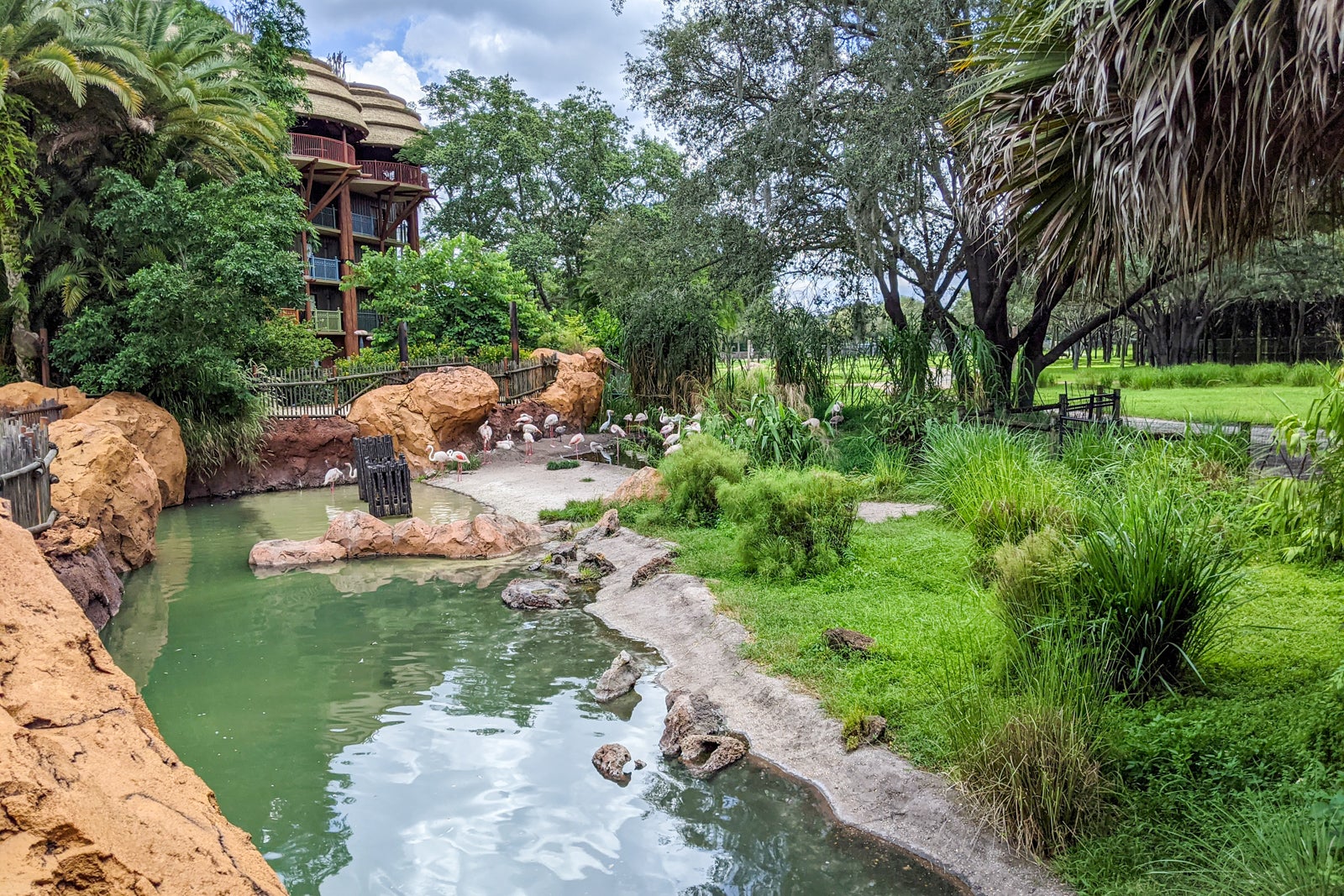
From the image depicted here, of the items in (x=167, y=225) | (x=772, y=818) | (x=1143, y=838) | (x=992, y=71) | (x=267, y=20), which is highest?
(x=267, y=20)

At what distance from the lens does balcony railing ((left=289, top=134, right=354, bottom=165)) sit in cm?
2858

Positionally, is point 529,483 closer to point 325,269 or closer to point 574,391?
point 574,391

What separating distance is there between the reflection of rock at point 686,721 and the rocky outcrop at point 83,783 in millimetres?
2993

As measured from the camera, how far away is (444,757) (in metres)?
5.75

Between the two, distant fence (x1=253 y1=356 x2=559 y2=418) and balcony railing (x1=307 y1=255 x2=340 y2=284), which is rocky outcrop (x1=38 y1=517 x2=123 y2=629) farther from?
balcony railing (x1=307 y1=255 x2=340 y2=284)

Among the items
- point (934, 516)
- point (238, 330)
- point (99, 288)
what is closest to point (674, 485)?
point (934, 516)

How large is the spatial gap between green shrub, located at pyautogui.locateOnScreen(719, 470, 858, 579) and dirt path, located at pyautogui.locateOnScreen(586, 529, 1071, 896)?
69 centimetres

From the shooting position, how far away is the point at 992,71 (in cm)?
507

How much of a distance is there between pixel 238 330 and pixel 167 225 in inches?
80.5

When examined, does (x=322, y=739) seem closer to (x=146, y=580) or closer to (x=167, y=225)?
(x=146, y=580)

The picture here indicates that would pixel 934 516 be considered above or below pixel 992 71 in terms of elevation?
below

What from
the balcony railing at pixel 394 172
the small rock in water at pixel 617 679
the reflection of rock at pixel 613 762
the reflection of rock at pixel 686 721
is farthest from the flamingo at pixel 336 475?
the balcony railing at pixel 394 172

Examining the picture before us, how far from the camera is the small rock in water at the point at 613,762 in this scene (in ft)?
17.8

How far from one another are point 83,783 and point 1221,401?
20.2 m
